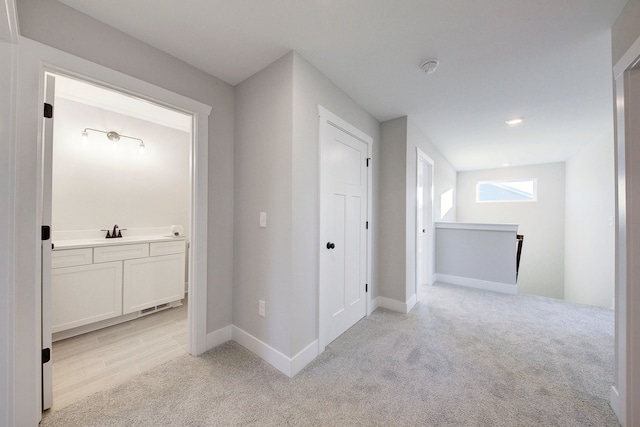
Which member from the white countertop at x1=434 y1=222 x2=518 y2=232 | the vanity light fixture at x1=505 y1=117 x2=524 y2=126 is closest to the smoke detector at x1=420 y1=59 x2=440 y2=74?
the vanity light fixture at x1=505 y1=117 x2=524 y2=126

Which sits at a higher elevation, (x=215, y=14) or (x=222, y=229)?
(x=215, y=14)

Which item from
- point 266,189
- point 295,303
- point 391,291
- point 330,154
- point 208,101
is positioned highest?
point 208,101

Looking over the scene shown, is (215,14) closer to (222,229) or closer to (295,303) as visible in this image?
(222,229)

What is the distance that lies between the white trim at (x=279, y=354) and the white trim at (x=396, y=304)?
52.6 inches

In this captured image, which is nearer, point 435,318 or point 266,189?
point 266,189

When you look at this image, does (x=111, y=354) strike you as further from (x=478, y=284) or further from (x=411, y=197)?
(x=478, y=284)

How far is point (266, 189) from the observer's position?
1907 mm

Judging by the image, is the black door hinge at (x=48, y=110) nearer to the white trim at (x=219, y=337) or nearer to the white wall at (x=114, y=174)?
the white wall at (x=114, y=174)

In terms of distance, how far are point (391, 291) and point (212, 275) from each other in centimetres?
210

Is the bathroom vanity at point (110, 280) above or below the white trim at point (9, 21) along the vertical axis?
below

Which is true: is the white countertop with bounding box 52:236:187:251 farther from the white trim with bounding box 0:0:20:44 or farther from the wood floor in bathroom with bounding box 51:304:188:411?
the white trim with bounding box 0:0:20:44

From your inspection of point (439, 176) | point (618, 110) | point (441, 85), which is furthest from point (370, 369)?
point (439, 176)

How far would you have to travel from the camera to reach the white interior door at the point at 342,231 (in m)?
2.07

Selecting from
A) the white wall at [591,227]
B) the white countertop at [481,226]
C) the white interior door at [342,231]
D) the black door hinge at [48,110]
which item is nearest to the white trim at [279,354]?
the white interior door at [342,231]
